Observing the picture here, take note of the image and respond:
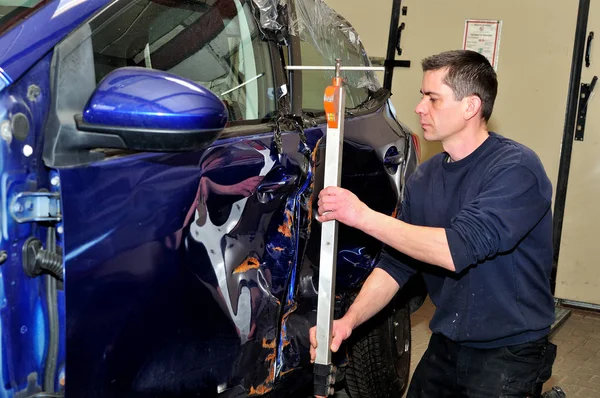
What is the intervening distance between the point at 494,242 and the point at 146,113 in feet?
3.86

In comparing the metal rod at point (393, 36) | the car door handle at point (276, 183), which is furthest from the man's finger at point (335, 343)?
the metal rod at point (393, 36)

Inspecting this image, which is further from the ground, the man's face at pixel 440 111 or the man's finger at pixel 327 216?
the man's face at pixel 440 111

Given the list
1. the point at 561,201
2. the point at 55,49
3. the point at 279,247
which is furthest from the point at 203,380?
the point at 561,201

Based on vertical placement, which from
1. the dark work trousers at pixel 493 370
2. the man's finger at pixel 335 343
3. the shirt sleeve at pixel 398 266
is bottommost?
the dark work trousers at pixel 493 370

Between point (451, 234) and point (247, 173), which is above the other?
point (247, 173)

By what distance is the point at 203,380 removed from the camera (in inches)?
91.2

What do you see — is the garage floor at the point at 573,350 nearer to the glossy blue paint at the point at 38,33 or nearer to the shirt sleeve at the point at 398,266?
the shirt sleeve at the point at 398,266

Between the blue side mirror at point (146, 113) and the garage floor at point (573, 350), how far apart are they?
9.25ft

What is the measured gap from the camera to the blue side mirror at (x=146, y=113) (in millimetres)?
1750

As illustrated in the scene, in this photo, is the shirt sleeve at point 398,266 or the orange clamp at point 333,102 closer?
the orange clamp at point 333,102

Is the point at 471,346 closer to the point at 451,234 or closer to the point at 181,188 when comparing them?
the point at 451,234

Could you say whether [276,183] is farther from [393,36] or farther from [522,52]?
[393,36]

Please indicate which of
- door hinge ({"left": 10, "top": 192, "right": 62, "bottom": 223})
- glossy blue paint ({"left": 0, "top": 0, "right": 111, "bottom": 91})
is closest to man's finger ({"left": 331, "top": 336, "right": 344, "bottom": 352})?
door hinge ({"left": 10, "top": 192, "right": 62, "bottom": 223})

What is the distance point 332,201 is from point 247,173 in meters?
0.30
